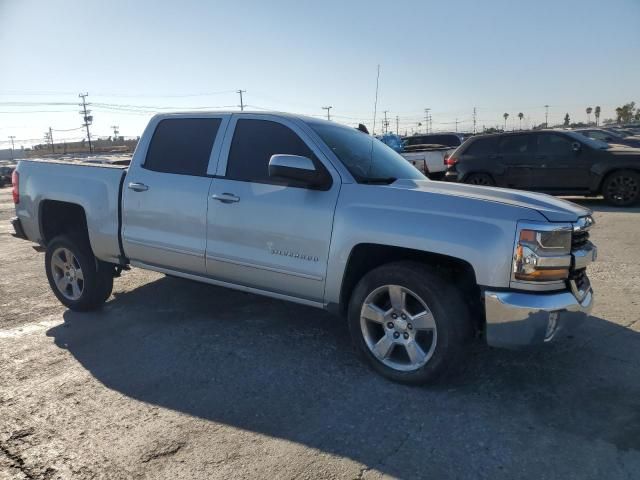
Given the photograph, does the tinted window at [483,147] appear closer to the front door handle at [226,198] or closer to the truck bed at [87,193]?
the truck bed at [87,193]

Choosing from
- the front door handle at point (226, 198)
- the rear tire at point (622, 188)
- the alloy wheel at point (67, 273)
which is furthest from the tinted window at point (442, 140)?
the front door handle at point (226, 198)

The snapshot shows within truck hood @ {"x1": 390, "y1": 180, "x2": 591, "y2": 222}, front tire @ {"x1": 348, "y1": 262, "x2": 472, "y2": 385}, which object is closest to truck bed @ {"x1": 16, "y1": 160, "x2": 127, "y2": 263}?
front tire @ {"x1": 348, "y1": 262, "x2": 472, "y2": 385}

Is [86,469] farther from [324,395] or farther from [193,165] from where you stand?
[193,165]

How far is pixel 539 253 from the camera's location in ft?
10.6

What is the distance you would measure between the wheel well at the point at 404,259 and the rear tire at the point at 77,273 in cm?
268

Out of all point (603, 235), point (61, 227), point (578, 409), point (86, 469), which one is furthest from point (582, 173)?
point (86, 469)

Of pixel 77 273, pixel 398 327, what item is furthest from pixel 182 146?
pixel 398 327

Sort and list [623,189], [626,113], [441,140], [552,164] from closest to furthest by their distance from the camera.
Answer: [623,189]
[552,164]
[441,140]
[626,113]

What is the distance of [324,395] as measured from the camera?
3482 millimetres

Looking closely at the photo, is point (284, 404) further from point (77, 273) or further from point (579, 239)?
point (77, 273)

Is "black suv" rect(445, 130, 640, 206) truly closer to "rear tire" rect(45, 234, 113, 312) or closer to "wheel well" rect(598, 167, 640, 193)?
"wheel well" rect(598, 167, 640, 193)

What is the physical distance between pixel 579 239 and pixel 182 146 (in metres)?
3.32

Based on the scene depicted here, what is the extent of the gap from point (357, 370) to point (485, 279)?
120 centimetres

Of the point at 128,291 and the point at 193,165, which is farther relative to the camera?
the point at 128,291
